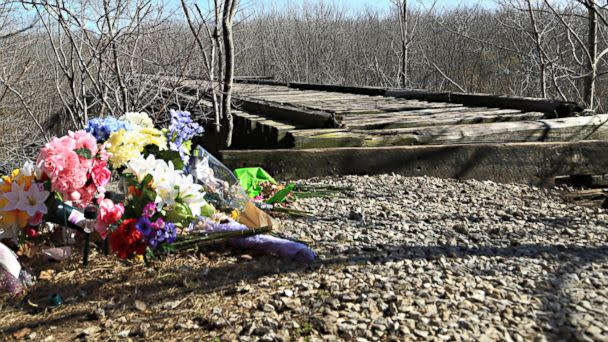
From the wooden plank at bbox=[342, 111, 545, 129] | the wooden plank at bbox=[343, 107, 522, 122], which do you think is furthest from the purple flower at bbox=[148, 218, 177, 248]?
the wooden plank at bbox=[343, 107, 522, 122]

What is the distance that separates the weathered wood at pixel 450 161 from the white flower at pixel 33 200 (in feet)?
7.46

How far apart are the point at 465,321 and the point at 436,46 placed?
1747cm

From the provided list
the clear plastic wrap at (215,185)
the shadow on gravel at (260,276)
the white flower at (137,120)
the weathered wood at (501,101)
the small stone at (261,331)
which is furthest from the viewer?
the weathered wood at (501,101)

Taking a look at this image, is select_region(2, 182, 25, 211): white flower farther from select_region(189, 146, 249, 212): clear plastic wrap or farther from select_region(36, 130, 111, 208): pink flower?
select_region(189, 146, 249, 212): clear plastic wrap

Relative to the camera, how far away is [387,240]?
3.47 m

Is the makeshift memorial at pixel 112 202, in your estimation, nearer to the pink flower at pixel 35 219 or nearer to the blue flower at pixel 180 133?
the pink flower at pixel 35 219

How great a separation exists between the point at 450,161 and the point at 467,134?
673 millimetres

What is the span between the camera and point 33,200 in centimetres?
298

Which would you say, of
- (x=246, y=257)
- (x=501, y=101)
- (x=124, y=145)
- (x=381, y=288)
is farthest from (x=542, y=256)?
(x=501, y=101)

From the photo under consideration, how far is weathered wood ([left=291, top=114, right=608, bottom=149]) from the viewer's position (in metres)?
5.58

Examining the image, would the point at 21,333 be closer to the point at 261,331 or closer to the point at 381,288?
the point at 261,331

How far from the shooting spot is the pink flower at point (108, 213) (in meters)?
2.94

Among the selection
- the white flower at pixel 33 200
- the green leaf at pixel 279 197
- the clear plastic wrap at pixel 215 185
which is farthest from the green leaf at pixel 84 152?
the green leaf at pixel 279 197

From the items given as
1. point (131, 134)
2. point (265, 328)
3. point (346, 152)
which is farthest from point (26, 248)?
point (346, 152)
